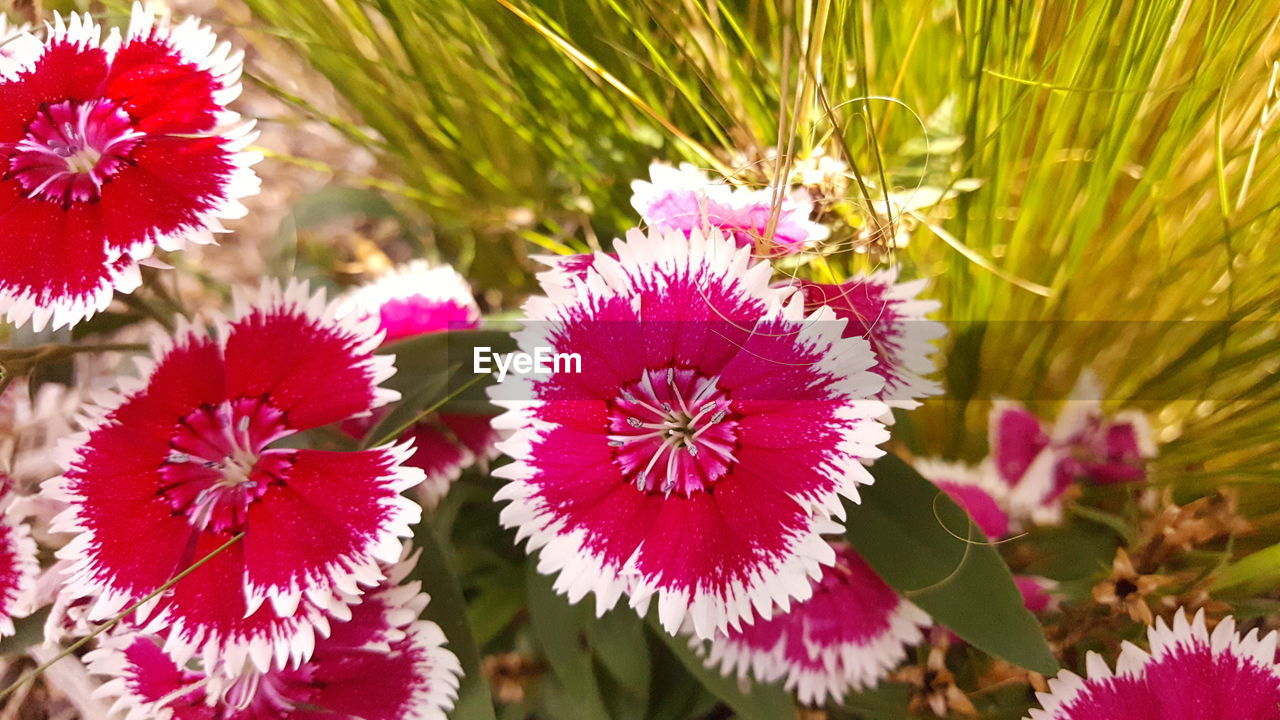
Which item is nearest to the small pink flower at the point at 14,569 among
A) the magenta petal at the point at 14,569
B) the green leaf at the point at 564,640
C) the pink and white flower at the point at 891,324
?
the magenta petal at the point at 14,569

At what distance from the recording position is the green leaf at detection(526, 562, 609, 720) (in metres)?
0.73

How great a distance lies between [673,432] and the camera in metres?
0.51

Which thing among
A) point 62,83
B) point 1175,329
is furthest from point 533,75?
point 1175,329

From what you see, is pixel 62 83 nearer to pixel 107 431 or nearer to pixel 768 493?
pixel 107 431

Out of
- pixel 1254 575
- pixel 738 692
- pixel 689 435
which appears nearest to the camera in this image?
pixel 689 435

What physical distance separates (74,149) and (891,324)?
608 mm

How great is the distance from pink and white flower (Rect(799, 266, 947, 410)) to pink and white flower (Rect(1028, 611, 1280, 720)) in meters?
0.25

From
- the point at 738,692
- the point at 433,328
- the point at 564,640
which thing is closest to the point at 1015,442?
the point at 738,692

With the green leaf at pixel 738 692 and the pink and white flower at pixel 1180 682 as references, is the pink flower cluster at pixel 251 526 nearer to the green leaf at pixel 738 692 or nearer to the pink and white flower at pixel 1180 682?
the green leaf at pixel 738 692

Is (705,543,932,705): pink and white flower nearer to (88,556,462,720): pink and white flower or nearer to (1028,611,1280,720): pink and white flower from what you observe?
(1028,611,1280,720): pink and white flower

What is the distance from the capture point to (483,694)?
2.02 feet

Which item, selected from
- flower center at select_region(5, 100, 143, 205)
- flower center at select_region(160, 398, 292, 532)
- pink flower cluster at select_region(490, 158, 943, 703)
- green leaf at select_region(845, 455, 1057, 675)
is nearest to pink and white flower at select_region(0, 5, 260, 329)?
flower center at select_region(5, 100, 143, 205)

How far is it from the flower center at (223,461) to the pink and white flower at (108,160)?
4.2 inches

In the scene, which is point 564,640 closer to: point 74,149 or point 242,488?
point 242,488
